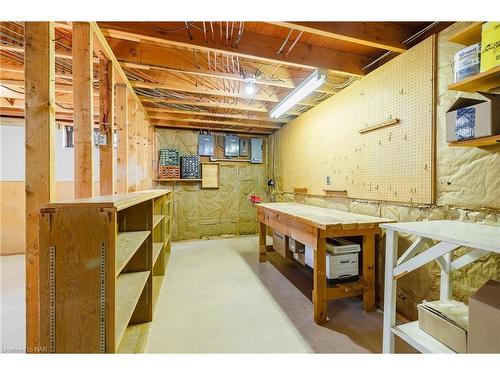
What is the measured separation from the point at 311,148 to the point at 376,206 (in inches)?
63.4

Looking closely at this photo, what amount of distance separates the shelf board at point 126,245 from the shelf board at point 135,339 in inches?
28.9

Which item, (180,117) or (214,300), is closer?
(214,300)

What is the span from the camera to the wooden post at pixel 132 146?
3.17 metres

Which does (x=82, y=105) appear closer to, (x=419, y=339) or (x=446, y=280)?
(x=419, y=339)

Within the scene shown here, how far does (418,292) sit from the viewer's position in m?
1.98

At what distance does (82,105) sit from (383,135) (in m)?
2.67

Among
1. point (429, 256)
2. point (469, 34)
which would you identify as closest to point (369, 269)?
point (429, 256)

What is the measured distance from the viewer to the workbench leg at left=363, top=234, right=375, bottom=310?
2.20 m

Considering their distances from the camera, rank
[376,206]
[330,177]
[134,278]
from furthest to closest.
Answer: [330,177] < [376,206] < [134,278]

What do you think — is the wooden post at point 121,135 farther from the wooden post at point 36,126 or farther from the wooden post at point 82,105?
the wooden post at point 36,126

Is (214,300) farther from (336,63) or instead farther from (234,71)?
(336,63)
